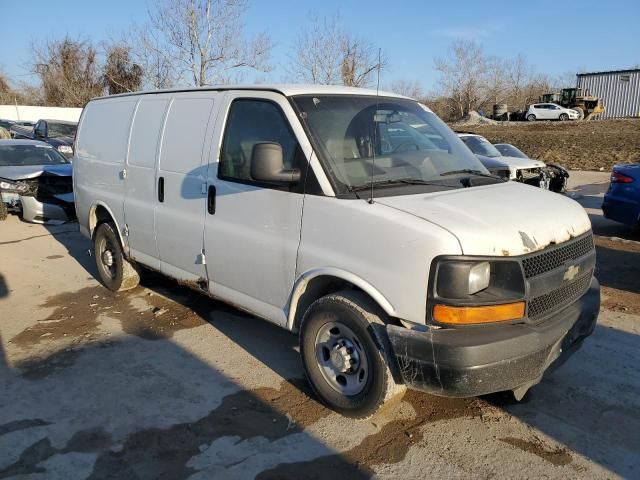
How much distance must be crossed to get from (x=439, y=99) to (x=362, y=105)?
5661cm

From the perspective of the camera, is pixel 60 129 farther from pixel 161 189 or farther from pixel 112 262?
pixel 161 189

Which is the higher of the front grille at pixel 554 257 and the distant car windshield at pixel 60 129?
the distant car windshield at pixel 60 129

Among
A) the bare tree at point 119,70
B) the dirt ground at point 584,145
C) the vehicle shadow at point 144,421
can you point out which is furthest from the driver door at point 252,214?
the bare tree at point 119,70

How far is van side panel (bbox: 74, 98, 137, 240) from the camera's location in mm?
5465

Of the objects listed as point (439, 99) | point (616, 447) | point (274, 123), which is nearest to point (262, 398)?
point (274, 123)

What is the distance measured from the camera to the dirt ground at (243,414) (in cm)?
303

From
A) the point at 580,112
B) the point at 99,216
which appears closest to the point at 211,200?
the point at 99,216

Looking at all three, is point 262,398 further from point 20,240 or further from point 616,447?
point 20,240

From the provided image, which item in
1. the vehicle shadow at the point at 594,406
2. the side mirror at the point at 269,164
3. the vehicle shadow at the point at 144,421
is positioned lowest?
the vehicle shadow at the point at 144,421

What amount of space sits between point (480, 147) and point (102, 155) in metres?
9.37

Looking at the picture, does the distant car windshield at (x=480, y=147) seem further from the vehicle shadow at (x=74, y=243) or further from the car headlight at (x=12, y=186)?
the car headlight at (x=12, y=186)

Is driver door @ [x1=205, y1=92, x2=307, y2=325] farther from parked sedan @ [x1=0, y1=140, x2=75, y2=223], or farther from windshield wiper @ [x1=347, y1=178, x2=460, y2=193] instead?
parked sedan @ [x1=0, y1=140, x2=75, y2=223]

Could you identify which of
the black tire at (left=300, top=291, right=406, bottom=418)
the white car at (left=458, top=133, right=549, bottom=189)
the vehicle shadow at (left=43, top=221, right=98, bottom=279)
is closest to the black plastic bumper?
the black tire at (left=300, top=291, right=406, bottom=418)

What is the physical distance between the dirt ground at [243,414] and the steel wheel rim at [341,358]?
0.78 feet
